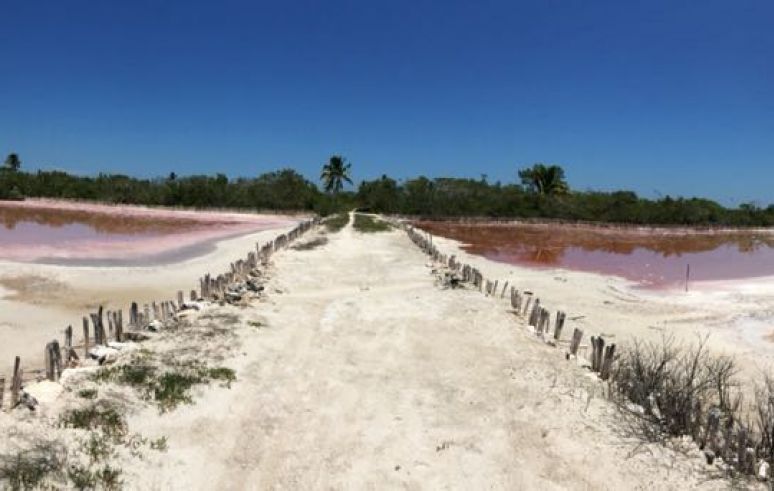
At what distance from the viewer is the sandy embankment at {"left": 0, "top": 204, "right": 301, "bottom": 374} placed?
12.0 meters

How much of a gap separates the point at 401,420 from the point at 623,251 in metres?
36.0

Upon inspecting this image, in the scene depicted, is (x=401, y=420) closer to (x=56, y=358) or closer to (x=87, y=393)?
(x=87, y=393)

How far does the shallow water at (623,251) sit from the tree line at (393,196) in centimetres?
568

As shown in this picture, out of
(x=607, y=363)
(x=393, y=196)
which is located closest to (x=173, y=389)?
(x=607, y=363)

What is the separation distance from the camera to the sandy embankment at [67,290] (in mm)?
12023

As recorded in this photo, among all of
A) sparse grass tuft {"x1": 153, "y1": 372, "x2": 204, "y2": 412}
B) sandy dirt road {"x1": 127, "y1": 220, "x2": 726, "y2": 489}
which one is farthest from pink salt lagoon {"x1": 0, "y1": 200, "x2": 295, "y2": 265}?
sparse grass tuft {"x1": 153, "y1": 372, "x2": 204, "y2": 412}

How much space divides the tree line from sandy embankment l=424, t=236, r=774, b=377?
1503 inches

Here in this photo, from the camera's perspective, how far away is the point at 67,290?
1689 centimetres

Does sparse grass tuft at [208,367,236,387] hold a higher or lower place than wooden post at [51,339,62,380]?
lower

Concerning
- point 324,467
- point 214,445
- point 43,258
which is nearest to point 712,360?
point 324,467

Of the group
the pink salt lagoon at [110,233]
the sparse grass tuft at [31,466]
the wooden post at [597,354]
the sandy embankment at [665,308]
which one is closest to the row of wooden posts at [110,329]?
the sparse grass tuft at [31,466]

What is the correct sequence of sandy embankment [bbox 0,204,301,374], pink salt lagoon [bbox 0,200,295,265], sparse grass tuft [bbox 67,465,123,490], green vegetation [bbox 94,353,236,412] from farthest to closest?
pink salt lagoon [bbox 0,200,295,265] < sandy embankment [bbox 0,204,301,374] < green vegetation [bbox 94,353,236,412] < sparse grass tuft [bbox 67,465,123,490]

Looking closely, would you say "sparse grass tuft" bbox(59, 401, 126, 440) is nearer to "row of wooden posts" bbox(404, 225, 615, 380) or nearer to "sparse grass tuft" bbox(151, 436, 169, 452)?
"sparse grass tuft" bbox(151, 436, 169, 452)

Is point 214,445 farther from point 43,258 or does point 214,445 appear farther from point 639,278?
point 639,278
